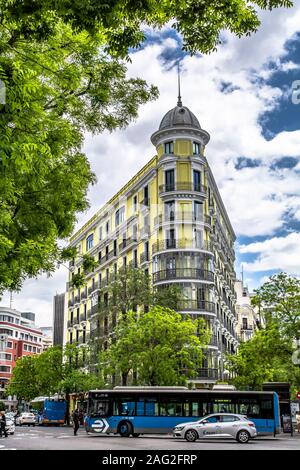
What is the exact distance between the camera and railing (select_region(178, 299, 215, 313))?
45.1m

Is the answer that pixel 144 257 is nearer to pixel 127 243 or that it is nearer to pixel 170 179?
pixel 127 243

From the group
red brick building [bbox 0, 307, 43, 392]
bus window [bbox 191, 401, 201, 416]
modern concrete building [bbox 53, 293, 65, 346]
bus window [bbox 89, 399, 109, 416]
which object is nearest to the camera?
bus window [bbox 191, 401, 201, 416]

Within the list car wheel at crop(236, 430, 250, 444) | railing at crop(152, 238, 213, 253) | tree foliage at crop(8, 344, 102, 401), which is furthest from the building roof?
car wheel at crop(236, 430, 250, 444)

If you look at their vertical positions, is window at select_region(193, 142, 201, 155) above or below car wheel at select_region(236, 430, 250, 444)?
above

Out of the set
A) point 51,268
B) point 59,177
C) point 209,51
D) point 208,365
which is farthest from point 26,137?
point 208,365

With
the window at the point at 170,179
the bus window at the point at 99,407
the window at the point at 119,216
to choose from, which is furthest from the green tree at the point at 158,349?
the window at the point at 119,216

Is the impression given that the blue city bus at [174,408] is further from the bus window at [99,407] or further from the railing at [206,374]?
the railing at [206,374]

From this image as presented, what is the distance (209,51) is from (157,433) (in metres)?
26.6

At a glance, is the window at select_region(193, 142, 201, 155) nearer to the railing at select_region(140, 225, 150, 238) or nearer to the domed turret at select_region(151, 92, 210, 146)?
the domed turret at select_region(151, 92, 210, 146)

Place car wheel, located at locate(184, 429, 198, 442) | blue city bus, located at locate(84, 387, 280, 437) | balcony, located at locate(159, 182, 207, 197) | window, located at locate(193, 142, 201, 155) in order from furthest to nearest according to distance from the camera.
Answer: window, located at locate(193, 142, 201, 155) < balcony, located at locate(159, 182, 207, 197) < blue city bus, located at locate(84, 387, 280, 437) < car wheel, located at locate(184, 429, 198, 442)

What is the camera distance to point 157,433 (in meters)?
30.2

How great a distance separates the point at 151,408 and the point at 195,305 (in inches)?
647

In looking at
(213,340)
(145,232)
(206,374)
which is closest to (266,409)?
(206,374)

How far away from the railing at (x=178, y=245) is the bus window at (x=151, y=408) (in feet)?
59.2
